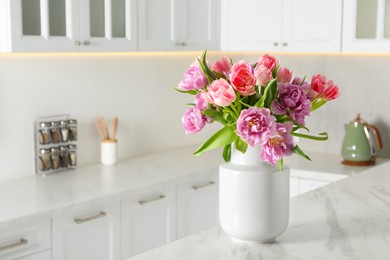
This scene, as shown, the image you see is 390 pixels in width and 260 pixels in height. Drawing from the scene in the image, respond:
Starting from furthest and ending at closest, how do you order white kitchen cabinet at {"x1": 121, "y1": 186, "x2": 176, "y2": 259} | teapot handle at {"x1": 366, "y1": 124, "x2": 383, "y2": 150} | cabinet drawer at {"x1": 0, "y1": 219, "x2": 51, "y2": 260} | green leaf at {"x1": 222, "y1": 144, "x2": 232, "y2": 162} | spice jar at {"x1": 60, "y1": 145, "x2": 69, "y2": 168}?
teapot handle at {"x1": 366, "y1": 124, "x2": 383, "y2": 150}, spice jar at {"x1": 60, "y1": 145, "x2": 69, "y2": 168}, white kitchen cabinet at {"x1": 121, "y1": 186, "x2": 176, "y2": 259}, cabinet drawer at {"x1": 0, "y1": 219, "x2": 51, "y2": 260}, green leaf at {"x1": 222, "y1": 144, "x2": 232, "y2": 162}

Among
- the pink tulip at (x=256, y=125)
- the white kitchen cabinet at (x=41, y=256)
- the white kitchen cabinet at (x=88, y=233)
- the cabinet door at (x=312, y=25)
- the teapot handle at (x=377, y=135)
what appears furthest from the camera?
the teapot handle at (x=377, y=135)

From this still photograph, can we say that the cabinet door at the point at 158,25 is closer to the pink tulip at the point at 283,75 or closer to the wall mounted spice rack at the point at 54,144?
the wall mounted spice rack at the point at 54,144

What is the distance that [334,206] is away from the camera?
2.18 meters

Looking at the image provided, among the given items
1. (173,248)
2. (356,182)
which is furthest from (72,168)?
(173,248)

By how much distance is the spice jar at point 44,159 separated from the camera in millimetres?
3275

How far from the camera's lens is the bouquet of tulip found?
5.15ft

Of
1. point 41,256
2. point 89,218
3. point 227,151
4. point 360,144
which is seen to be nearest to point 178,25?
point 360,144

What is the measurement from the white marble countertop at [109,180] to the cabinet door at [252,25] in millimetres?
725

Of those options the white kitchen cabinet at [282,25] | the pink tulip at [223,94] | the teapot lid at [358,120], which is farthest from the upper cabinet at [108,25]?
the pink tulip at [223,94]

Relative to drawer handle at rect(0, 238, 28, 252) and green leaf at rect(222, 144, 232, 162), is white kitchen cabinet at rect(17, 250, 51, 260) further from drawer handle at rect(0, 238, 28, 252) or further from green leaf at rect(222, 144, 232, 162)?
green leaf at rect(222, 144, 232, 162)

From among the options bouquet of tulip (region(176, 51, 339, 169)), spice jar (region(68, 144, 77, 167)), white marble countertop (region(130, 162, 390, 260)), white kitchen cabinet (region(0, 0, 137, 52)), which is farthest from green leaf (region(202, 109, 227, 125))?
spice jar (region(68, 144, 77, 167))

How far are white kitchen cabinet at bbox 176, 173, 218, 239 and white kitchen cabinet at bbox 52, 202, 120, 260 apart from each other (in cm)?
50

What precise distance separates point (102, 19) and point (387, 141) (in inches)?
75.9

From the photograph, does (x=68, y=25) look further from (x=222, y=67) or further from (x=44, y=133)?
(x=222, y=67)
